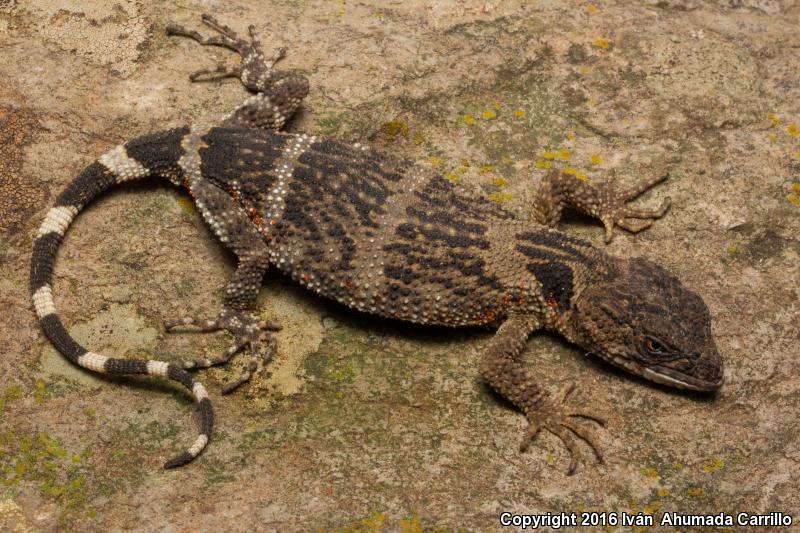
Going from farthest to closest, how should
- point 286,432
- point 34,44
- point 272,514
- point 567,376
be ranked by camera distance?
1. point 34,44
2. point 567,376
3. point 286,432
4. point 272,514

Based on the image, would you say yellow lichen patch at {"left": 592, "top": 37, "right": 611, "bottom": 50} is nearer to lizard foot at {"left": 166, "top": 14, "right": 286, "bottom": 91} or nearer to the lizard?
the lizard

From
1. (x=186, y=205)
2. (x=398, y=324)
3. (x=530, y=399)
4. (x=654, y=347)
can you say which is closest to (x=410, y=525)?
(x=530, y=399)

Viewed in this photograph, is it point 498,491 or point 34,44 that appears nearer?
point 498,491

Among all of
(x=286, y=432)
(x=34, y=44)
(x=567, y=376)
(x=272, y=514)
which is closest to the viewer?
(x=272, y=514)

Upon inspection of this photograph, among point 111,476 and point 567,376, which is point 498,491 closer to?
point 567,376

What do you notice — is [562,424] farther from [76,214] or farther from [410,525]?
[76,214]

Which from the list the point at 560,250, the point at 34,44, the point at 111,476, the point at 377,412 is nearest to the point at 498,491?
the point at 377,412
